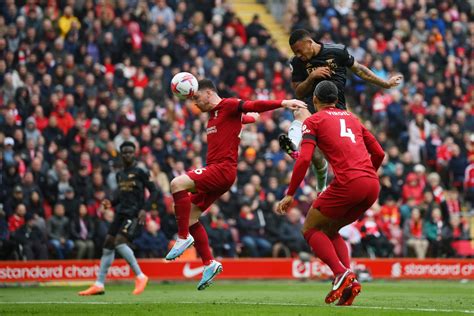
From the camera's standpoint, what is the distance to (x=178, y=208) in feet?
48.0

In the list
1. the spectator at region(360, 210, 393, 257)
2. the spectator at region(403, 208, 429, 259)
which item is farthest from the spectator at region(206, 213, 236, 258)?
the spectator at region(403, 208, 429, 259)

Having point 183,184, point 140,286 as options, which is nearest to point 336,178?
point 183,184

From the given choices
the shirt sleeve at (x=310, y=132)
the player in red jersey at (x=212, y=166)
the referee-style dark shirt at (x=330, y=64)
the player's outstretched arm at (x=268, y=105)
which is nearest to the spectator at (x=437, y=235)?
the referee-style dark shirt at (x=330, y=64)

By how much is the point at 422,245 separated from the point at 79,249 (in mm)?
8063

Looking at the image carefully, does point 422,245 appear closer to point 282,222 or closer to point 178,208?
point 282,222

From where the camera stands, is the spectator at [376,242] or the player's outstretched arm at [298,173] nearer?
the player's outstretched arm at [298,173]

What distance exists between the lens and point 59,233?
23.1 m

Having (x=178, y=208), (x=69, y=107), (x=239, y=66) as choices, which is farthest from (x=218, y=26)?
(x=178, y=208)

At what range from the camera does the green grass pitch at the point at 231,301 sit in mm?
12883

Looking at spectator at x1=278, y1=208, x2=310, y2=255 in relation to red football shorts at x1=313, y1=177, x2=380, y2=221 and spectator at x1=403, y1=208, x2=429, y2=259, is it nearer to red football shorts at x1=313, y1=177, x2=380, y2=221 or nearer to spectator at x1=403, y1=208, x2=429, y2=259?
spectator at x1=403, y1=208, x2=429, y2=259

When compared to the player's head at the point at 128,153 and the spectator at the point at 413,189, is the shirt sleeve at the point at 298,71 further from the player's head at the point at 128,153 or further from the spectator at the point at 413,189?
the spectator at the point at 413,189

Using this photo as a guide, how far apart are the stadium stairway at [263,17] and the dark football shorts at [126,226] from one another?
15.3 meters

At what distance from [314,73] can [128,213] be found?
5.35 metres

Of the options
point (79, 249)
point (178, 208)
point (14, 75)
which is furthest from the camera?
point (14, 75)
